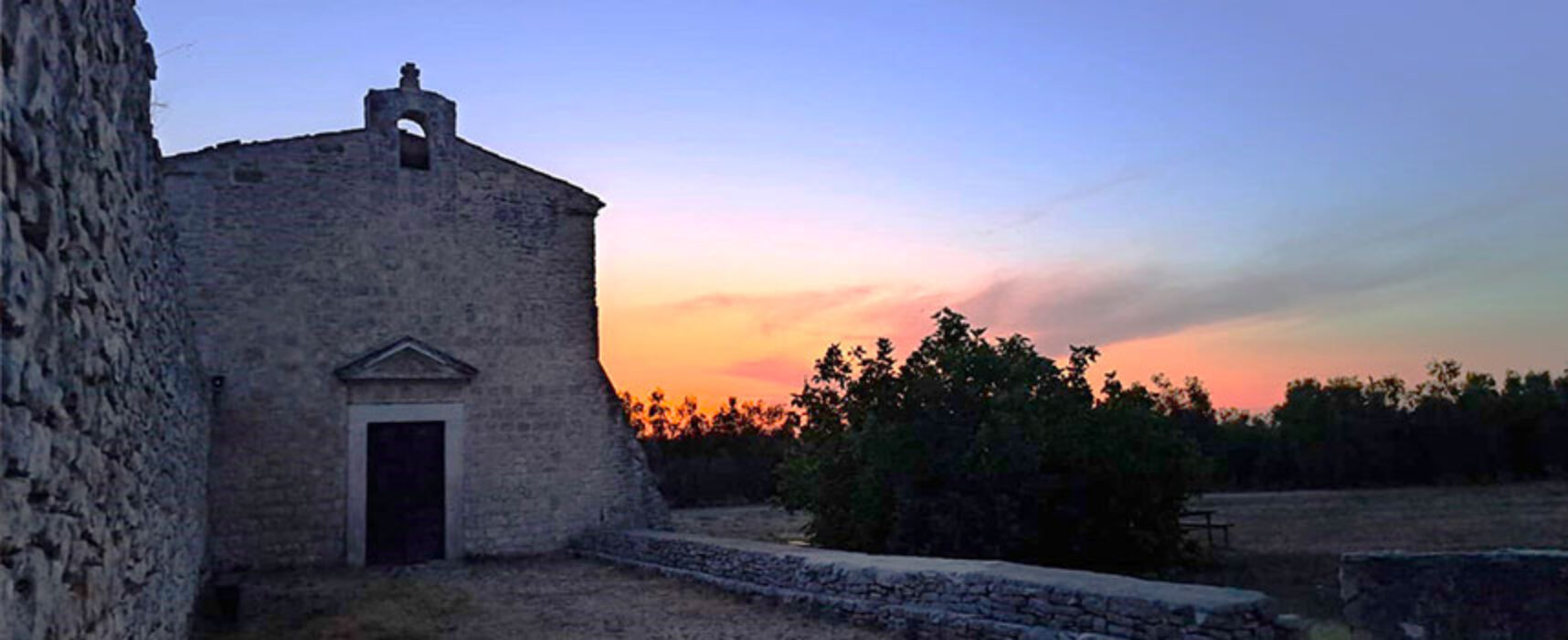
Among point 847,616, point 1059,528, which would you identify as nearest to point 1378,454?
point 1059,528

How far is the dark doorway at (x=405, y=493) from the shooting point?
51.2 ft

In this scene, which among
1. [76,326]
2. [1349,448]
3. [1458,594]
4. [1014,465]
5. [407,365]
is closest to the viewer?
[76,326]

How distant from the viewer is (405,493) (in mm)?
15828

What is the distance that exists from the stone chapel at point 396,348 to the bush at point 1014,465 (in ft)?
16.7

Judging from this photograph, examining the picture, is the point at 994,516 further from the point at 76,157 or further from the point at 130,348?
the point at 76,157

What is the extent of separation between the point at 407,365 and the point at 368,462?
1459mm

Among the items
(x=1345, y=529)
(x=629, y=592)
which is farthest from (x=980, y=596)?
(x=1345, y=529)

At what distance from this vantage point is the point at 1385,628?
313 inches

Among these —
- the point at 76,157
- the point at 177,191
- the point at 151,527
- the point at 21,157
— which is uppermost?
the point at 177,191

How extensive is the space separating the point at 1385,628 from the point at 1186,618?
66.2 inches

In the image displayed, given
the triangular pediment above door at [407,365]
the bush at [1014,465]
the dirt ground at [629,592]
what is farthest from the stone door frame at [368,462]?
the bush at [1014,465]

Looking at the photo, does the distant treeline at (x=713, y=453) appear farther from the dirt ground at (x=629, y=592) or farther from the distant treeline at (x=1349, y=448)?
the dirt ground at (x=629, y=592)

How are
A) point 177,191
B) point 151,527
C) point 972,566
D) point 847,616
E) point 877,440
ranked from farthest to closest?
point 177,191 → point 877,440 → point 847,616 → point 972,566 → point 151,527

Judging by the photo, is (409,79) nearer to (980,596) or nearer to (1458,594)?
(980,596)
